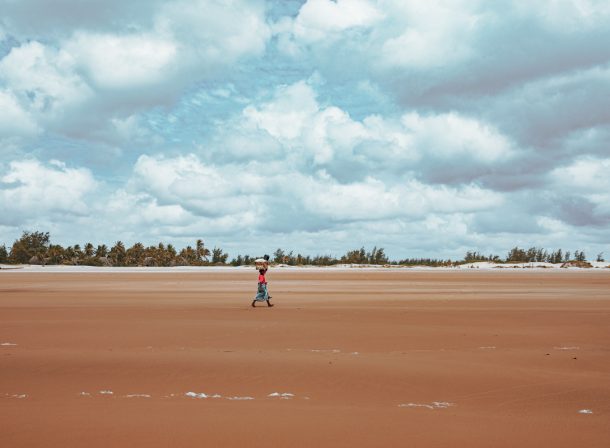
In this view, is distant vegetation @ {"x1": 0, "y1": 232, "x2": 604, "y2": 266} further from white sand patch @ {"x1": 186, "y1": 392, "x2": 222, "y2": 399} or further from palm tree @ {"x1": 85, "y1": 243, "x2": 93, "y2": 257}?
white sand patch @ {"x1": 186, "y1": 392, "x2": 222, "y2": 399}

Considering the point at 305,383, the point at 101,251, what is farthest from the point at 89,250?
the point at 305,383

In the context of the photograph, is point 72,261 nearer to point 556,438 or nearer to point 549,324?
point 549,324

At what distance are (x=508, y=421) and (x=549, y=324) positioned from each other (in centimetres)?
1078

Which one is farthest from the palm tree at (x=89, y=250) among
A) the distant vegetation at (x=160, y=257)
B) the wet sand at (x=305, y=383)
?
the wet sand at (x=305, y=383)

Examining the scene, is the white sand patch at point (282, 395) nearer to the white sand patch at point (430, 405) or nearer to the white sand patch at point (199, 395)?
the white sand patch at point (199, 395)

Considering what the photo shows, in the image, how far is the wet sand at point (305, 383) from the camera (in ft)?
18.9

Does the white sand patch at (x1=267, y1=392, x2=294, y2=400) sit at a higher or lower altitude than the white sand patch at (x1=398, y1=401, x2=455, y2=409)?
lower

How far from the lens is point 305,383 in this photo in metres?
8.19

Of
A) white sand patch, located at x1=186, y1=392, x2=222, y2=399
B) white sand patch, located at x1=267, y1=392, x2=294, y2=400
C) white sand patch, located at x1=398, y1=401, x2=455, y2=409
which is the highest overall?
white sand patch, located at x1=398, y1=401, x2=455, y2=409

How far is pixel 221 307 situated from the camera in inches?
856

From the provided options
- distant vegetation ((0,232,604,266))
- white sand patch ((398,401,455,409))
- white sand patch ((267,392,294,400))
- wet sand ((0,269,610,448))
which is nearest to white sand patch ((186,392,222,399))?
wet sand ((0,269,610,448))

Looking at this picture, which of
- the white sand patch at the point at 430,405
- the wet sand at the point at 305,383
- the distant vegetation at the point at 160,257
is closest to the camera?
the wet sand at the point at 305,383

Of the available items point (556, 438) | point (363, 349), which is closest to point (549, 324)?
point (363, 349)

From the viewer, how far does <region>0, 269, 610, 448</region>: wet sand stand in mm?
5770
